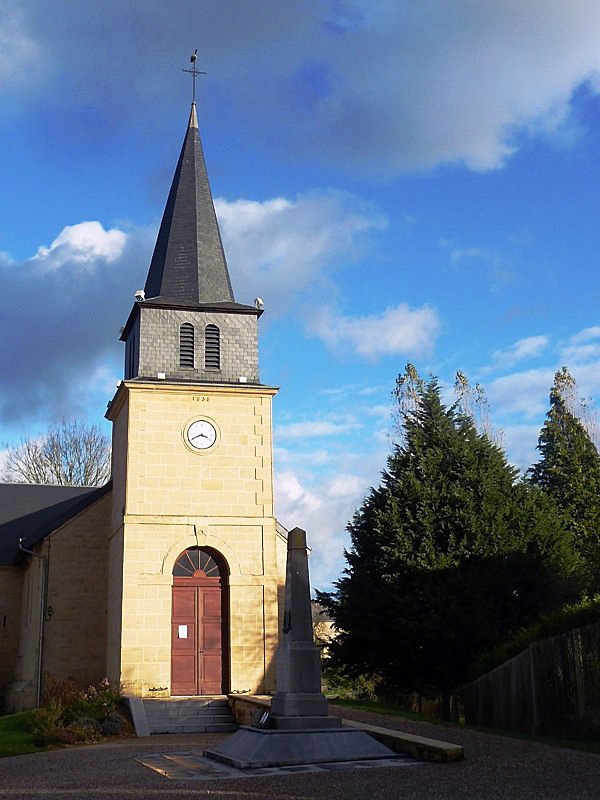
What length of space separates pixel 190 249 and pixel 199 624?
33.1ft

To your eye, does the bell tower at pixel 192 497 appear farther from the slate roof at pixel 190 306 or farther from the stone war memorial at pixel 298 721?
the stone war memorial at pixel 298 721

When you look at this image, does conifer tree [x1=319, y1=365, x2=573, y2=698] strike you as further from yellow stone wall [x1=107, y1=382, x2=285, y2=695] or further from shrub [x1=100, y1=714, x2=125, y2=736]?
shrub [x1=100, y1=714, x2=125, y2=736]

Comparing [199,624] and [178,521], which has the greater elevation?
[178,521]

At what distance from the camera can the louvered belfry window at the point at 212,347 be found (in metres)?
22.3

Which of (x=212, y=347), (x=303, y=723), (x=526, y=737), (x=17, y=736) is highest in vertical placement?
(x=212, y=347)

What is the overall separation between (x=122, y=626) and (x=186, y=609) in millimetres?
1618

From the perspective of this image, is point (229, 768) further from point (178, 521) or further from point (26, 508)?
point (26, 508)

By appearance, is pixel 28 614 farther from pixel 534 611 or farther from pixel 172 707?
pixel 534 611

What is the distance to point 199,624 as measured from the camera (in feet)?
66.8

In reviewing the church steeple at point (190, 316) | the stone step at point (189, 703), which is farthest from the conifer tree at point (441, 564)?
the church steeple at point (190, 316)

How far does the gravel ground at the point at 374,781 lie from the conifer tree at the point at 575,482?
32.9 feet

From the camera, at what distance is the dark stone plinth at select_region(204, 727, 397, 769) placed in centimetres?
1155

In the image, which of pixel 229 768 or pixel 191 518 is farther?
pixel 191 518

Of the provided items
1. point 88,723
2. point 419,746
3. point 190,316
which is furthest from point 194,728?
point 190,316
